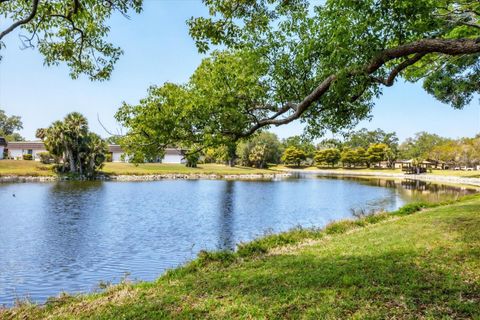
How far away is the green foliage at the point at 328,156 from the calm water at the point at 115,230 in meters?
80.6

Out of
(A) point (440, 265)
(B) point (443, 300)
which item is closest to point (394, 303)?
Answer: (B) point (443, 300)

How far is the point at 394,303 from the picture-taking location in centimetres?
571

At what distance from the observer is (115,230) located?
70.4 ft

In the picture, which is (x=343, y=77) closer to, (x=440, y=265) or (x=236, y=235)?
(x=440, y=265)

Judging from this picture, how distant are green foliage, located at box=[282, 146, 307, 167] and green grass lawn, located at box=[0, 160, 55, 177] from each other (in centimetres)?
7458

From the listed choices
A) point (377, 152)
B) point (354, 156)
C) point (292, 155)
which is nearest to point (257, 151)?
point (292, 155)

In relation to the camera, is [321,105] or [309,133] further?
[309,133]

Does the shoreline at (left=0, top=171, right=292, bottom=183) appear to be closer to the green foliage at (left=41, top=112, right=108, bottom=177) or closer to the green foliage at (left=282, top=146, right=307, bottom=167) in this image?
the green foliage at (left=41, top=112, right=108, bottom=177)

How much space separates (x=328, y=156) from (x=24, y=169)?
8877 cm

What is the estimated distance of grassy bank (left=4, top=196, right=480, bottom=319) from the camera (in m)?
5.71

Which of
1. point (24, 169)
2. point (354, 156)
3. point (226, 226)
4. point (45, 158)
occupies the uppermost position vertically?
point (354, 156)

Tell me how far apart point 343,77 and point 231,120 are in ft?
10.3

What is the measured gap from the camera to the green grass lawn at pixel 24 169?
5681 centimetres

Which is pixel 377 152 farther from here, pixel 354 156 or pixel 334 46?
pixel 334 46
